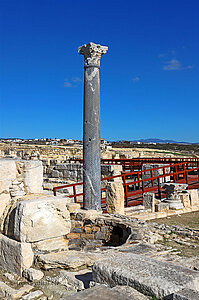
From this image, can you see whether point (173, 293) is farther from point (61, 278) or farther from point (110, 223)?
point (110, 223)

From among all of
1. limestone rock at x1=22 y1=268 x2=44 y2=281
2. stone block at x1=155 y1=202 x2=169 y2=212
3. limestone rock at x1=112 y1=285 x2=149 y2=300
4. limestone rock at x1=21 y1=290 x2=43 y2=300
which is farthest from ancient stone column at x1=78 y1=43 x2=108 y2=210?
limestone rock at x1=112 y1=285 x2=149 y2=300

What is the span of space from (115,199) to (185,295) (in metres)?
6.34

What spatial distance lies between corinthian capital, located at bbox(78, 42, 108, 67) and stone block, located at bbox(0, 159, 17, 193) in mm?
3578

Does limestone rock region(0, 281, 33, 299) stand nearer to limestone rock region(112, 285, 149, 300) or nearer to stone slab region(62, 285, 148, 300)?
stone slab region(62, 285, 148, 300)

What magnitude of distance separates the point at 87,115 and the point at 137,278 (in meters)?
5.16

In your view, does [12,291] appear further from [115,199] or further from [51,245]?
[115,199]

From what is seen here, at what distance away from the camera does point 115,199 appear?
8812mm

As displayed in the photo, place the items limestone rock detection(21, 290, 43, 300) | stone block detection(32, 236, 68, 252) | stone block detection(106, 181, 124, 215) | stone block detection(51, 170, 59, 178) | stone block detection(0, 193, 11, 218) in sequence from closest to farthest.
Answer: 1. limestone rock detection(21, 290, 43, 300)
2. stone block detection(32, 236, 68, 252)
3. stone block detection(0, 193, 11, 218)
4. stone block detection(106, 181, 124, 215)
5. stone block detection(51, 170, 59, 178)

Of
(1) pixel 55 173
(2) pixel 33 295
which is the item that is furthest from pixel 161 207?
(1) pixel 55 173

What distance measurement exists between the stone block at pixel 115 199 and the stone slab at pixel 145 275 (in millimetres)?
5308

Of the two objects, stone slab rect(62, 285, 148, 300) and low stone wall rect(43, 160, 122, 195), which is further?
low stone wall rect(43, 160, 122, 195)

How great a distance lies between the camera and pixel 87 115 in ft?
24.6

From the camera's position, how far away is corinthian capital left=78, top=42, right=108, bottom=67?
24.3 ft

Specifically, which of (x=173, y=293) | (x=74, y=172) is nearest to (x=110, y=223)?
(x=173, y=293)
